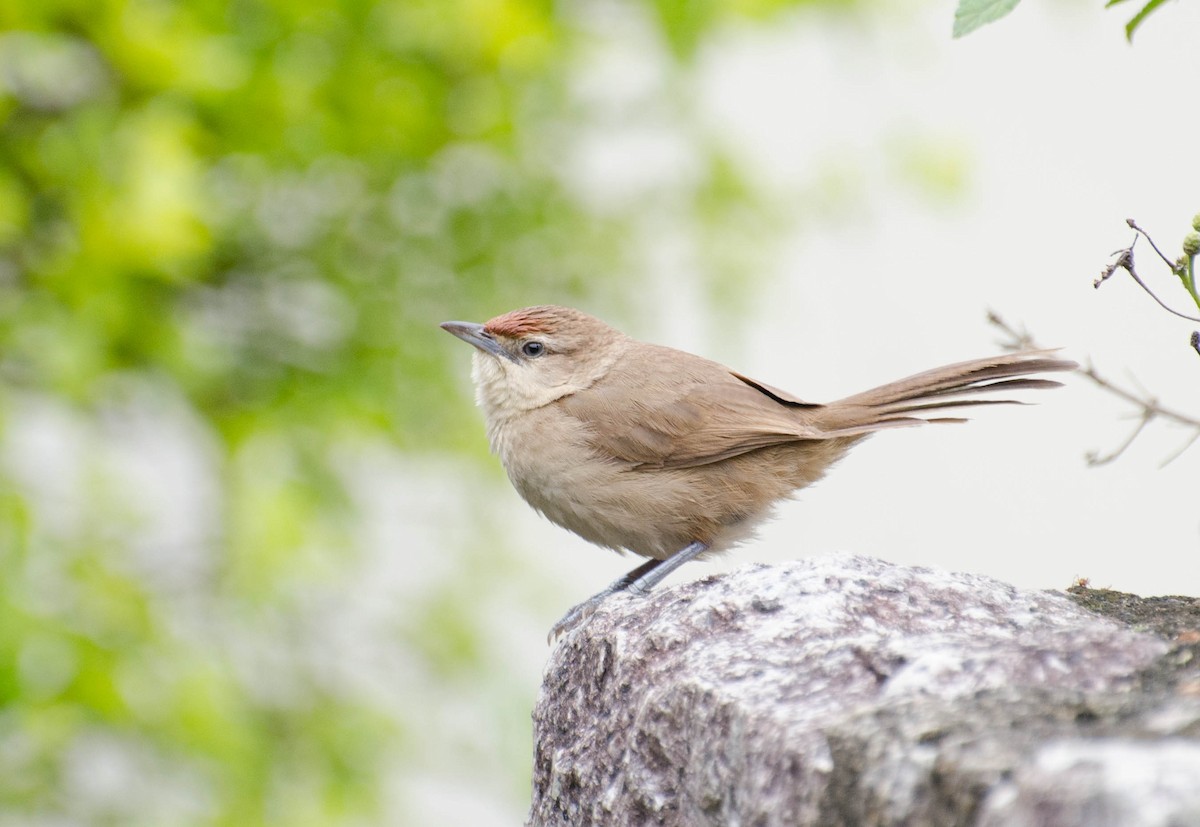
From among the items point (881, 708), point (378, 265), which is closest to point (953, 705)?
point (881, 708)

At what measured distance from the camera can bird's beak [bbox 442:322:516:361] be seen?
4.53m

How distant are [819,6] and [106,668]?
3932 millimetres

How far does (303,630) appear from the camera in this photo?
21.0 ft

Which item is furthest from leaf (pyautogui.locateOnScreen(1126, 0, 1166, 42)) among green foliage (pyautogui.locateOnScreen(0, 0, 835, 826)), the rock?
green foliage (pyautogui.locateOnScreen(0, 0, 835, 826))

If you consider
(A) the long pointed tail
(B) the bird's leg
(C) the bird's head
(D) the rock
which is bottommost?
(D) the rock

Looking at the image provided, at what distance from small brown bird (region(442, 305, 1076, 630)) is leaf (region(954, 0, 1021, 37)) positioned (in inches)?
65.1

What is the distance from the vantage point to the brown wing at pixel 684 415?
3844 millimetres

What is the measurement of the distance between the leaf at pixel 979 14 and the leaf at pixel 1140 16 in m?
0.16

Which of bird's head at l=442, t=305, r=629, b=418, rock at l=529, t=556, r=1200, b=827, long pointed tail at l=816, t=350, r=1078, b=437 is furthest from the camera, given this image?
bird's head at l=442, t=305, r=629, b=418

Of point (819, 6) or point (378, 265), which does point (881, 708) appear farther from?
point (378, 265)

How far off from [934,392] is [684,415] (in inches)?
29.0

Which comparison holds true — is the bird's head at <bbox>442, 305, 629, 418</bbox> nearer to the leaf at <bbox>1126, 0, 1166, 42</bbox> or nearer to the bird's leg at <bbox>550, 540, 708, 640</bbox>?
the bird's leg at <bbox>550, 540, 708, 640</bbox>

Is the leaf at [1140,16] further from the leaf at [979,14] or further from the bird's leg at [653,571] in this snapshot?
the bird's leg at [653,571]

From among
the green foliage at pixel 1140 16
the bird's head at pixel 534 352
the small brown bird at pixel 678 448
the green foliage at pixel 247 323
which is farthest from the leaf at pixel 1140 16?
Answer: the green foliage at pixel 247 323
